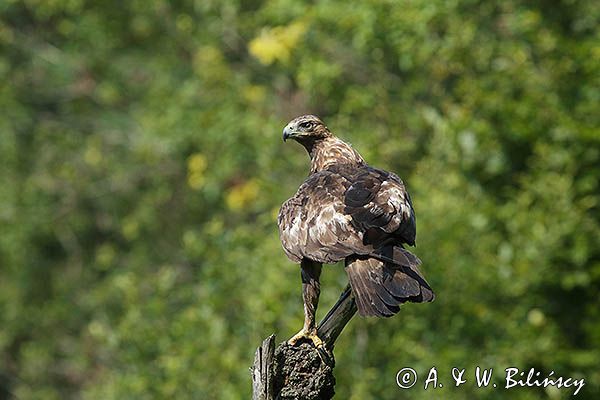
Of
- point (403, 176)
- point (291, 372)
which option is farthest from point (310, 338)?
point (403, 176)

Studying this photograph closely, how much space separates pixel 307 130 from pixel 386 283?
1535 mm

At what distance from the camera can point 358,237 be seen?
16.0ft

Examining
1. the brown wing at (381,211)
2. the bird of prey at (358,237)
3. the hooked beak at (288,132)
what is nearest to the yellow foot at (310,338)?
the bird of prey at (358,237)

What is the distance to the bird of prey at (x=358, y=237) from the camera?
15.2 feet

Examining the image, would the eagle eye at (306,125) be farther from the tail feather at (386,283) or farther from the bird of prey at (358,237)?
the tail feather at (386,283)

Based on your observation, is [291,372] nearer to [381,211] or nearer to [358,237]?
[358,237]

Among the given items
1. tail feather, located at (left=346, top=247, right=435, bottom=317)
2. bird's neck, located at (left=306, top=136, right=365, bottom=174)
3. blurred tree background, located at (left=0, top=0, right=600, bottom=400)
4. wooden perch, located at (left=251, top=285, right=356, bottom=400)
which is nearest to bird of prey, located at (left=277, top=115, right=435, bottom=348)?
tail feather, located at (left=346, top=247, right=435, bottom=317)

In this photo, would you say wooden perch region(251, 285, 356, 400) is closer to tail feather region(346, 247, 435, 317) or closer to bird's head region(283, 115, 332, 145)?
tail feather region(346, 247, 435, 317)

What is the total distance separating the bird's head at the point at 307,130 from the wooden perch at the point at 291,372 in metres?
1.29

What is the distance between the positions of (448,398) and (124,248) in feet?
26.4

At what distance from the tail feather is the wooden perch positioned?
209 mm

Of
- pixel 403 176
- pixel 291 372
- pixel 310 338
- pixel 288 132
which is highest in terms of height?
pixel 403 176

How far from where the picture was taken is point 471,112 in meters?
9.47

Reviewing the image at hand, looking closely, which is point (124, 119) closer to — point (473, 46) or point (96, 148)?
point (96, 148)
